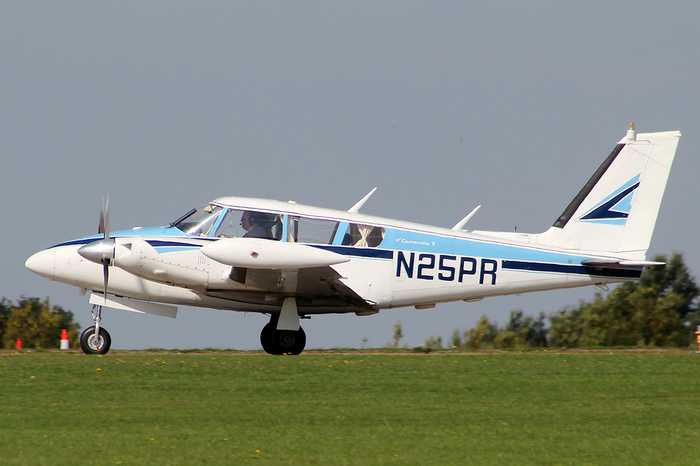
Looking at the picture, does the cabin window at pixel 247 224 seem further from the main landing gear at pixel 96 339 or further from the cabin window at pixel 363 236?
the main landing gear at pixel 96 339

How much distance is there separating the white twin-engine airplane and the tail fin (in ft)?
0.06

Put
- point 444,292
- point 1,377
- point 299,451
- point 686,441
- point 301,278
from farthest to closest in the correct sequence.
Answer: point 444,292 < point 301,278 < point 1,377 < point 686,441 < point 299,451

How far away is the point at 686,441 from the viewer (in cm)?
768

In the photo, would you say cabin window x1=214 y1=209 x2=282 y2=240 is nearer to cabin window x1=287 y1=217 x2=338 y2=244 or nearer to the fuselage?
the fuselage

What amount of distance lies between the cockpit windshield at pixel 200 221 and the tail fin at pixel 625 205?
5.88 metres

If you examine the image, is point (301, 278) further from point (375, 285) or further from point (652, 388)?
point (652, 388)

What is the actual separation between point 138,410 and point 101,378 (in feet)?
6.10

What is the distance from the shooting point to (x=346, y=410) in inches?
351

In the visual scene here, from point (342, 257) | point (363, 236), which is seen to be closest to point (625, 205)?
point (363, 236)

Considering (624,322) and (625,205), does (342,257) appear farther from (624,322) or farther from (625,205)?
(624,322)

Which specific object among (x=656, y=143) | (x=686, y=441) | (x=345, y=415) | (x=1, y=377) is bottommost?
(x=1, y=377)

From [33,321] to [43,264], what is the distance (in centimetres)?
1883

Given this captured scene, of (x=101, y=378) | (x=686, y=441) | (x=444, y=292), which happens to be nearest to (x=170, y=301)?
(x=101, y=378)

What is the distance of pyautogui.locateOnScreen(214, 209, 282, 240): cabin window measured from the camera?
1295cm
